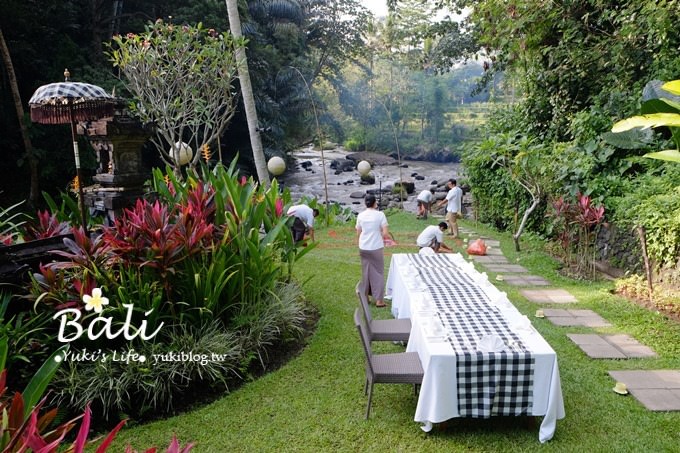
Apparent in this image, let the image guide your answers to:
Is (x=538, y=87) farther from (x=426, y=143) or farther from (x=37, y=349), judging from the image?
(x=426, y=143)

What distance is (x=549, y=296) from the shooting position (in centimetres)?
628

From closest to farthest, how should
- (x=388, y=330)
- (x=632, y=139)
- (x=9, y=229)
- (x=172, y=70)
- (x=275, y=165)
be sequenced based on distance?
(x=388, y=330) → (x=9, y=229) → (x=172, y=70) → (x=632, y=139) → (x=275, y=165)

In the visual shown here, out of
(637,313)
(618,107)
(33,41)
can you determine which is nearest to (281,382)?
(637,313)

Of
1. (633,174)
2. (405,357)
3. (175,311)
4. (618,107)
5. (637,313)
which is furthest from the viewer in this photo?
(618,107)

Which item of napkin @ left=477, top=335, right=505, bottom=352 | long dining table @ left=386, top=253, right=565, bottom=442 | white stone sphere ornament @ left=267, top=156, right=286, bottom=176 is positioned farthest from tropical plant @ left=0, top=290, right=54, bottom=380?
white stone sphere ornament @ left=267, top=156, right=286, bottom=176

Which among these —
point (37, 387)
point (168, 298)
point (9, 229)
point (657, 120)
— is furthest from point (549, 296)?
point (9, 229)

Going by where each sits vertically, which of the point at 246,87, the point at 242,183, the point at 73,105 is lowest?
the point at 242,183

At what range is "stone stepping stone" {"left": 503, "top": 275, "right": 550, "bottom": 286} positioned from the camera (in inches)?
269

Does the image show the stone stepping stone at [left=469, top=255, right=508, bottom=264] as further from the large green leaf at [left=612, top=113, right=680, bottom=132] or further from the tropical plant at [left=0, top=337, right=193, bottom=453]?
the tropical plant at [left=0, top=337, right=193, bottom=453]

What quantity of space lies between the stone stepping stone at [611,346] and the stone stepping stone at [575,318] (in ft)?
1.07

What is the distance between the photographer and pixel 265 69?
19.7 metres

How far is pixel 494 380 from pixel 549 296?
11.7ft

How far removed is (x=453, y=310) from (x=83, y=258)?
3.00 m

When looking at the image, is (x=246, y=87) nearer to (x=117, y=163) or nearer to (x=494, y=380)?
(x=117, y=163)
